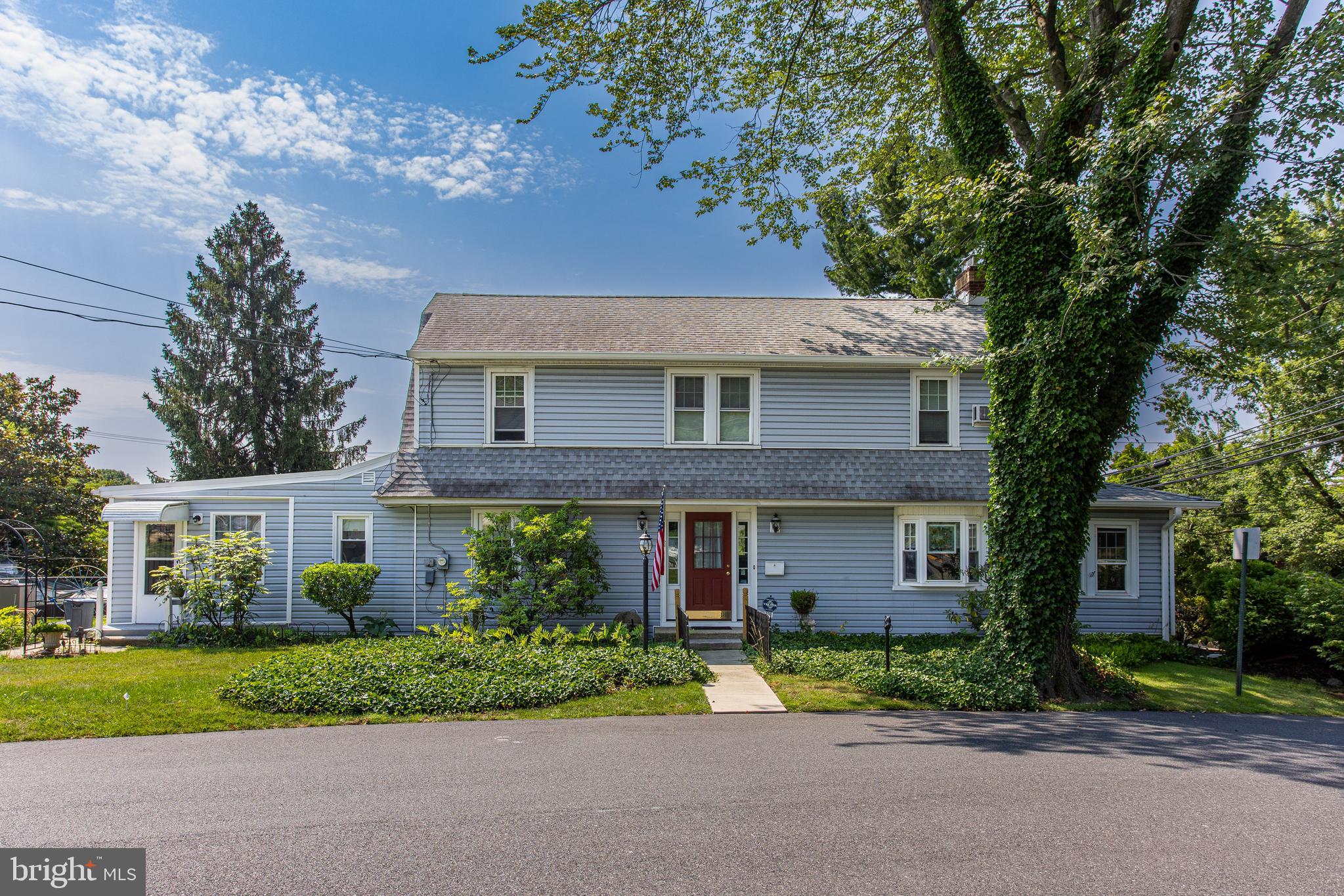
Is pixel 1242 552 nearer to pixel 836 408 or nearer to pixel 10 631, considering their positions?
pixel 836 408

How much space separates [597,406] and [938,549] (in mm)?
7415

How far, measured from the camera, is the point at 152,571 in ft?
44.3

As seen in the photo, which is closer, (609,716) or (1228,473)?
(609,716)

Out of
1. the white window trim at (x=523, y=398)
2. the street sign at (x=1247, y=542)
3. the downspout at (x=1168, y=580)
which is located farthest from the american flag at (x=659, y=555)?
the downspout at (x=1168, y=580)

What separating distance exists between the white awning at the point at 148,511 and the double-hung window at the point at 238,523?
565 mm

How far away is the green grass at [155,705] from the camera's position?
7.67 metres

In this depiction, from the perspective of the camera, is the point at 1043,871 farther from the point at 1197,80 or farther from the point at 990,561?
the point at 1197,80

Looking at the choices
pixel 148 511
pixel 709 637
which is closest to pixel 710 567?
pixel 709 637

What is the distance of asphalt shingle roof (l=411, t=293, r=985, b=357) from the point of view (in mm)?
14297

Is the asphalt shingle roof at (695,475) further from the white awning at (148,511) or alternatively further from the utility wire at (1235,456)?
the utility wire at (1235,456)

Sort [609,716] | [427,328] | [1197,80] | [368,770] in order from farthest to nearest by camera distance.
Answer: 1. [427,328]
2. [1197,80]
3. [609,716]
4. [368,770]

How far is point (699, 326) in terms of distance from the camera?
15.5 meters

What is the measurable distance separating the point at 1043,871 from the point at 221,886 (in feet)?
16.2

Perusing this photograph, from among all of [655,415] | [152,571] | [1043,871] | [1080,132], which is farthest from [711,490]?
[152,571]
